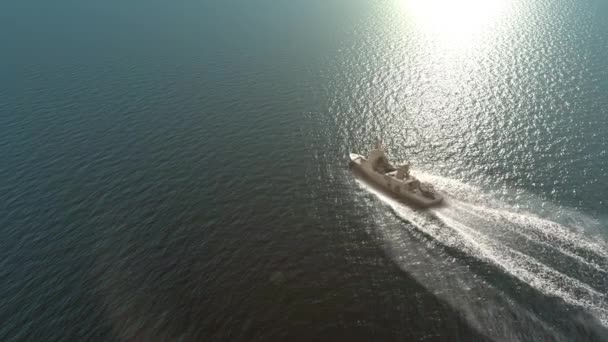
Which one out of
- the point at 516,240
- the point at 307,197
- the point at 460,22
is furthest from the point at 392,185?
the point at 460,22

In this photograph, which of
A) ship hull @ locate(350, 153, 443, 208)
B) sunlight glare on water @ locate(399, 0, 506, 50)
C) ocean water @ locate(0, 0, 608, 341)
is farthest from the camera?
sunlight glare on water @ locate(399, 0, 506, 50)

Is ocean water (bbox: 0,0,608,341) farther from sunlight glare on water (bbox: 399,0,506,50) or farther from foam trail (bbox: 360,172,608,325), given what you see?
sunlight glare on water (bbox: 399,0,506,50)

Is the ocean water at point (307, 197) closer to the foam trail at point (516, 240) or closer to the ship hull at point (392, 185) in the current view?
the foam trail at point (516, 240)

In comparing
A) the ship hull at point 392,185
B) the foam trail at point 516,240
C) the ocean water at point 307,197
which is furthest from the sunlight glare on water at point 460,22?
the foam trail at point 516,240

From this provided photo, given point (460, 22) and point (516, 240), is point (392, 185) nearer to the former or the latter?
point (516, 240)

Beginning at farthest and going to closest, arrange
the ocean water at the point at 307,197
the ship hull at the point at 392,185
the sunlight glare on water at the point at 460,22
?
the sunlight glare on water at the point at 460,22 < the ship hull at the point at 392,185 < the ocean water at the point at 307,197

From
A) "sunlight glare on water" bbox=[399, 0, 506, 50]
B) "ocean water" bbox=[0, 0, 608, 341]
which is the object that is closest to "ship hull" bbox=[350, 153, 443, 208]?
"ocean water" bbox=[0, 0, 608, 341]

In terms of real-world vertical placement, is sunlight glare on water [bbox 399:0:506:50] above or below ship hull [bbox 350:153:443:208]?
above

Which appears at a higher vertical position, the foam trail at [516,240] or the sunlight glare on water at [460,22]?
the sunlight glare on water at [460,22]

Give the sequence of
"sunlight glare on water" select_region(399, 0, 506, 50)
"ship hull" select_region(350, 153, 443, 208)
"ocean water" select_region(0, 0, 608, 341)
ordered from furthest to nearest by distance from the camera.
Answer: "sunlight glare on water" select_region(399, 0, 506, 50), "ship hull" select_region(350, 153, 443, 208), "ocean water" select_region(0, 0, 608, 341)

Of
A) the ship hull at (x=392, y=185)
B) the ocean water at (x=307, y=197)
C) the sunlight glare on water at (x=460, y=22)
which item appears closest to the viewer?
the ocean water at (x=307, y=197)

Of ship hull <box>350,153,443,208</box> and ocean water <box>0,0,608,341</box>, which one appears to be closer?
ocean water <box>0,0,608,341</box>
